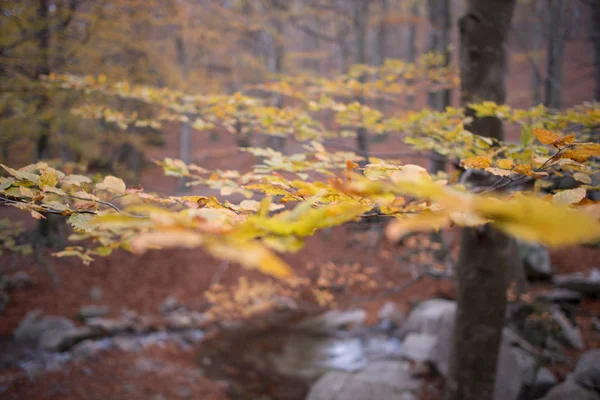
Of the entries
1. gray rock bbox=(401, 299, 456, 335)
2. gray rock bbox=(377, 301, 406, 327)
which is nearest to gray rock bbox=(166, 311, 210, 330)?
gray rock bbox=(377, 301, 406, 327)

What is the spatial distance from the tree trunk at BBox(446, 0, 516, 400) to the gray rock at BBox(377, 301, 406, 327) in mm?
3158

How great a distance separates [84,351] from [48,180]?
441 cm

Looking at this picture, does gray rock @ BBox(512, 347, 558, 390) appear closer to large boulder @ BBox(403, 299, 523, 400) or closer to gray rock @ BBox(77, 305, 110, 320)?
large boulder @ BBox(403, 299, 523, 400)

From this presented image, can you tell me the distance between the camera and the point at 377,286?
6258 mm

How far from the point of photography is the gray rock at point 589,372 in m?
2.80

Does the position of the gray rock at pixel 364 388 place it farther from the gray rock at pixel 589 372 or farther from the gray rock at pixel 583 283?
the gray rock at pixel 583 283

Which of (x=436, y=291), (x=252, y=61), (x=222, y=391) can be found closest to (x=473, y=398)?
(x=222, y=391)

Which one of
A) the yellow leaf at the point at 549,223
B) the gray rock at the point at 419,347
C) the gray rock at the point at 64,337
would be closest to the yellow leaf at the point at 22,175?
the yellow leaf at the point at 549,223

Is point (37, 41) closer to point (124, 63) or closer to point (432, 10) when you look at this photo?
point (124, 63)

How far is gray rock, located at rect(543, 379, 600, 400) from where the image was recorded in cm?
266

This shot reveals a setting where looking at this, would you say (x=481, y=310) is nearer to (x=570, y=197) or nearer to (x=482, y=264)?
(x=482, y=264)

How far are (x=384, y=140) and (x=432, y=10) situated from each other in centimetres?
910

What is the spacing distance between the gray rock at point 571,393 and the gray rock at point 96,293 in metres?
6.61

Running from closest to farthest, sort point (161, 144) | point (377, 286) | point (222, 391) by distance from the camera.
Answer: point (222, 391) < point (377, 286) < point (161, 144)
